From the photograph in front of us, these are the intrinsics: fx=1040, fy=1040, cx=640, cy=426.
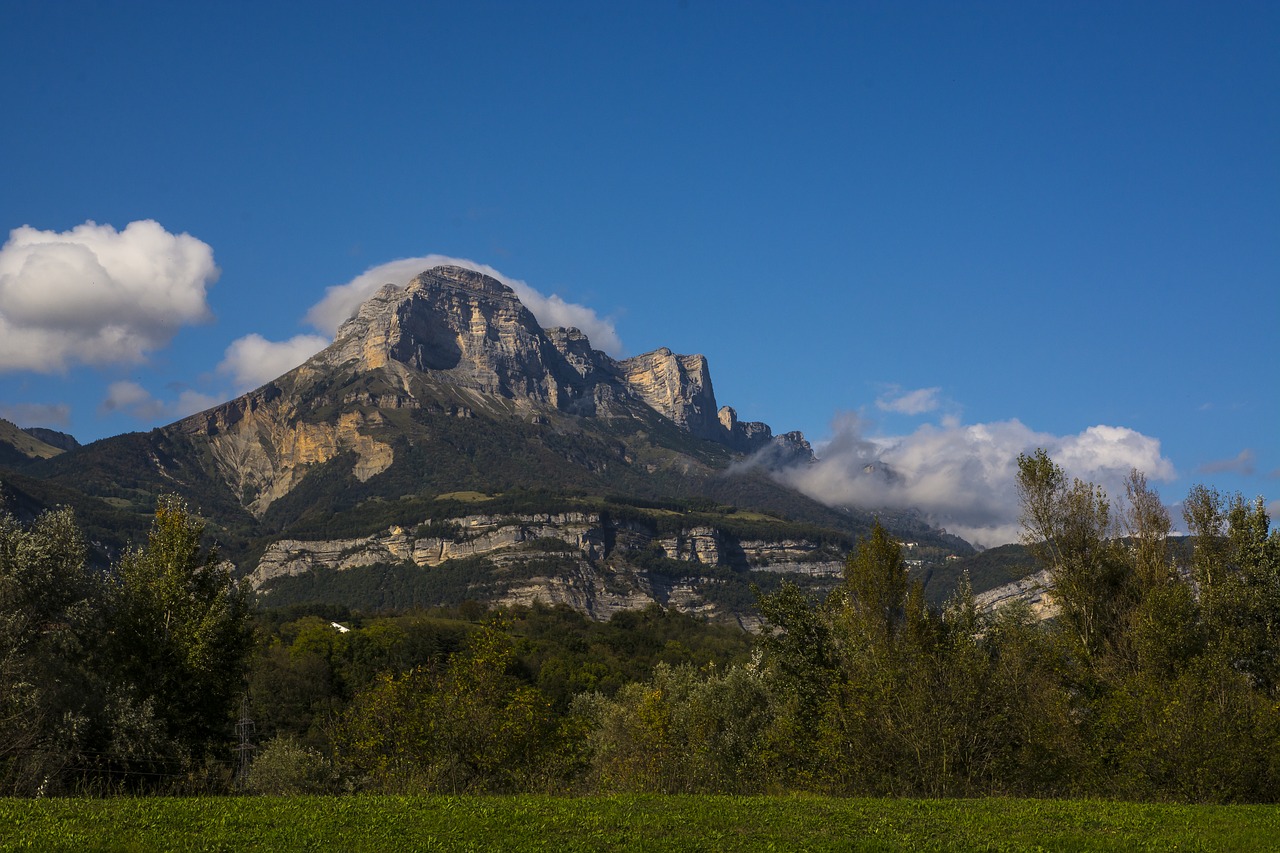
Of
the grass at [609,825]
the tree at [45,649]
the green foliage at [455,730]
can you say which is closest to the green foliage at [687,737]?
the green foliage at [455,730]

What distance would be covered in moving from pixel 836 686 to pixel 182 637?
72.3 feet

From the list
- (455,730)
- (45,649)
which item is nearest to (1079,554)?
(455,730)

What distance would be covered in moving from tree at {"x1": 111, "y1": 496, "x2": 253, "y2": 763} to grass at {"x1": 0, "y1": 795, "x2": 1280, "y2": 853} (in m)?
12.9

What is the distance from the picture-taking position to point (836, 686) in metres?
35.6

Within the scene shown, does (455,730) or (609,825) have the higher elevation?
(455,730)

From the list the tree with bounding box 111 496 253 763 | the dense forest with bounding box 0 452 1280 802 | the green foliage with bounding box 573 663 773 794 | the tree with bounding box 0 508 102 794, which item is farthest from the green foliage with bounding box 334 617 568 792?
the tree with bounding box 0 508 102 794

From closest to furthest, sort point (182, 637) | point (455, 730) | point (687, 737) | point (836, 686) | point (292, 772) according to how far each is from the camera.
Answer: point (455, 730)
point (182, 637)
point (836, 686)
point (687, 737)
point (292, 772)

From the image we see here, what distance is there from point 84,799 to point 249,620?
16.4 m

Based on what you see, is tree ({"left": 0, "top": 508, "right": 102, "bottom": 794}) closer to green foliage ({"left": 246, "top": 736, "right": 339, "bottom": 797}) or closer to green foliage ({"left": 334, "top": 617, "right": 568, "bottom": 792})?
green foliage ({"left": 334, "top": 617, "right": 568, "bottom": 792})

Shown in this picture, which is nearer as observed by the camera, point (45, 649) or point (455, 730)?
point (45, 649)

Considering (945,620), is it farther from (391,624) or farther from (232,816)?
(391,624)

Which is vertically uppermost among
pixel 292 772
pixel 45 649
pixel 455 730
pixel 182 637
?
pixel 182 637

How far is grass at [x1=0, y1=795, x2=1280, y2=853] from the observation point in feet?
61.5

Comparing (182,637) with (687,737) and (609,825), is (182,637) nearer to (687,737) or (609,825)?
(609,825)
